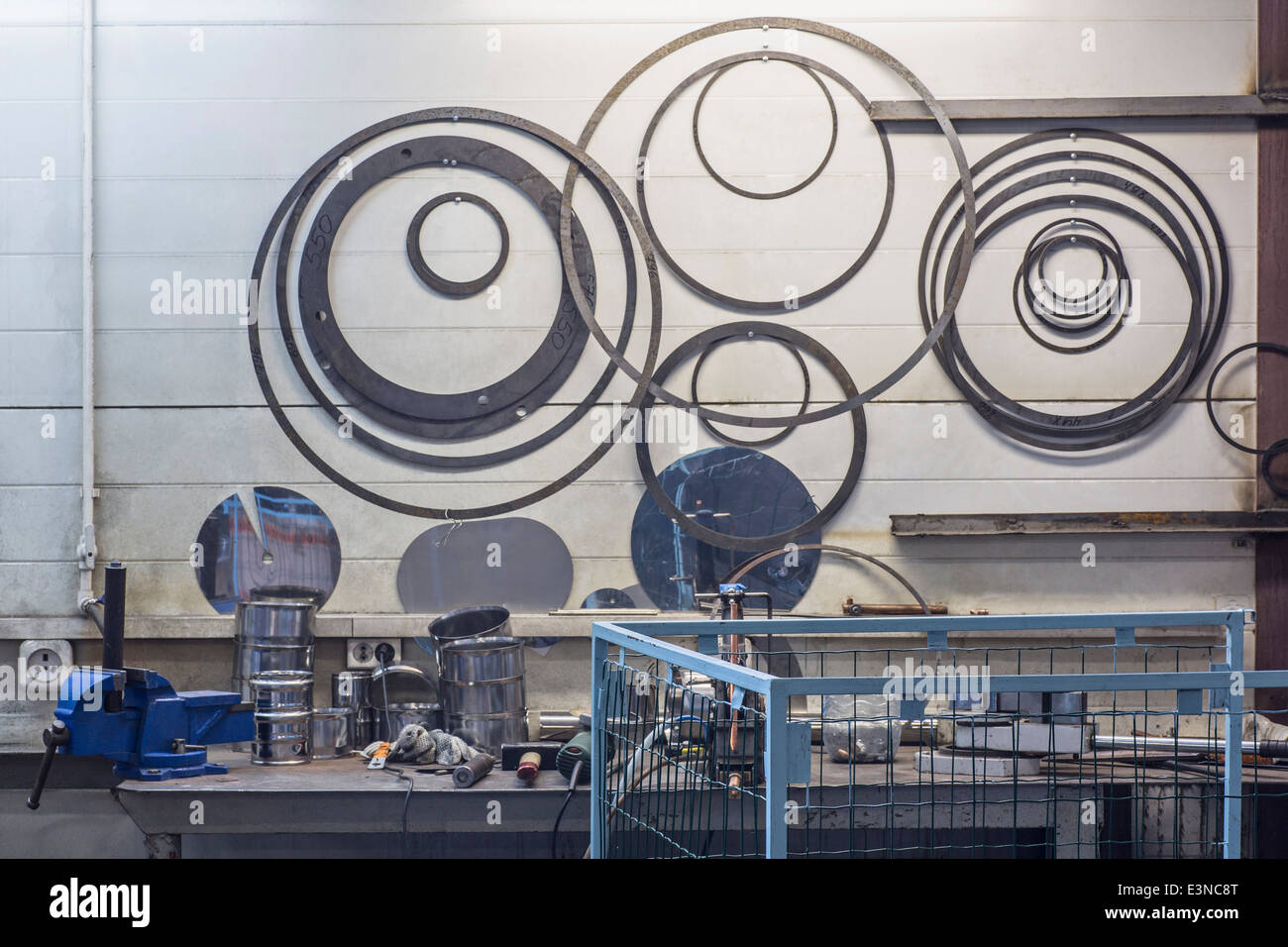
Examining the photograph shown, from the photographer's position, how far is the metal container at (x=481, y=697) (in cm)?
351

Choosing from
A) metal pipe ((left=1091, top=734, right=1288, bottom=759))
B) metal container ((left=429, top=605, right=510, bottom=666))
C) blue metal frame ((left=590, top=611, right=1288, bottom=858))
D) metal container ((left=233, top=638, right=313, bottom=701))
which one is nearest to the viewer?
blue metal frame ((left=590, top=611, right=1288, bottom=858))

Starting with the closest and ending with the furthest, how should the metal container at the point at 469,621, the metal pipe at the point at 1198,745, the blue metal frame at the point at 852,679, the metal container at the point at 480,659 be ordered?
the blue metal frame at the point at 852,679 → the metal pipe at the point at 1198,745 → the metal container at the point at 480,659 → the metal container at the point at 469,621

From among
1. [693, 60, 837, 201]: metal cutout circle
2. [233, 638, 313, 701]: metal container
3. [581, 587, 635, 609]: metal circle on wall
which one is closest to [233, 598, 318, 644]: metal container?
[233, 638, 313, 701]: metal container

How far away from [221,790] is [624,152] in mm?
2312

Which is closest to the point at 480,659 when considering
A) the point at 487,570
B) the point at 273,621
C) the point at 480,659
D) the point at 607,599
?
the point at 480,659

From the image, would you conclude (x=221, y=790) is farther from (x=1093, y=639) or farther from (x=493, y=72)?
(x=1093, y=639)

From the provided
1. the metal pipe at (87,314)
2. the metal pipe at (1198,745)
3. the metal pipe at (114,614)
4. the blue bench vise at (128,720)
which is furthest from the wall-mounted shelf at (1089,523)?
the metal pipe at (87,314)

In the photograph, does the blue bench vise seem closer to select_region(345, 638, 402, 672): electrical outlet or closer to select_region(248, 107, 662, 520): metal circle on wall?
select_region(345, 638, 402, 672): electrical outlet

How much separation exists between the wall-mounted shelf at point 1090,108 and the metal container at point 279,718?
2.57 meters

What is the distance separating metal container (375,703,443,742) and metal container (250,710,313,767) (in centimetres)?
31

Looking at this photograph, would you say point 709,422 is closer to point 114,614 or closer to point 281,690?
point 281,690

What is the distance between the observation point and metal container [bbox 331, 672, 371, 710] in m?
3.70

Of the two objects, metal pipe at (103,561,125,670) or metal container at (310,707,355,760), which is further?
metal container at (310,707,355,760)

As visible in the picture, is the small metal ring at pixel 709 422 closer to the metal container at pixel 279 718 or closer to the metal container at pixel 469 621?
the metal container at pixel 469 621
